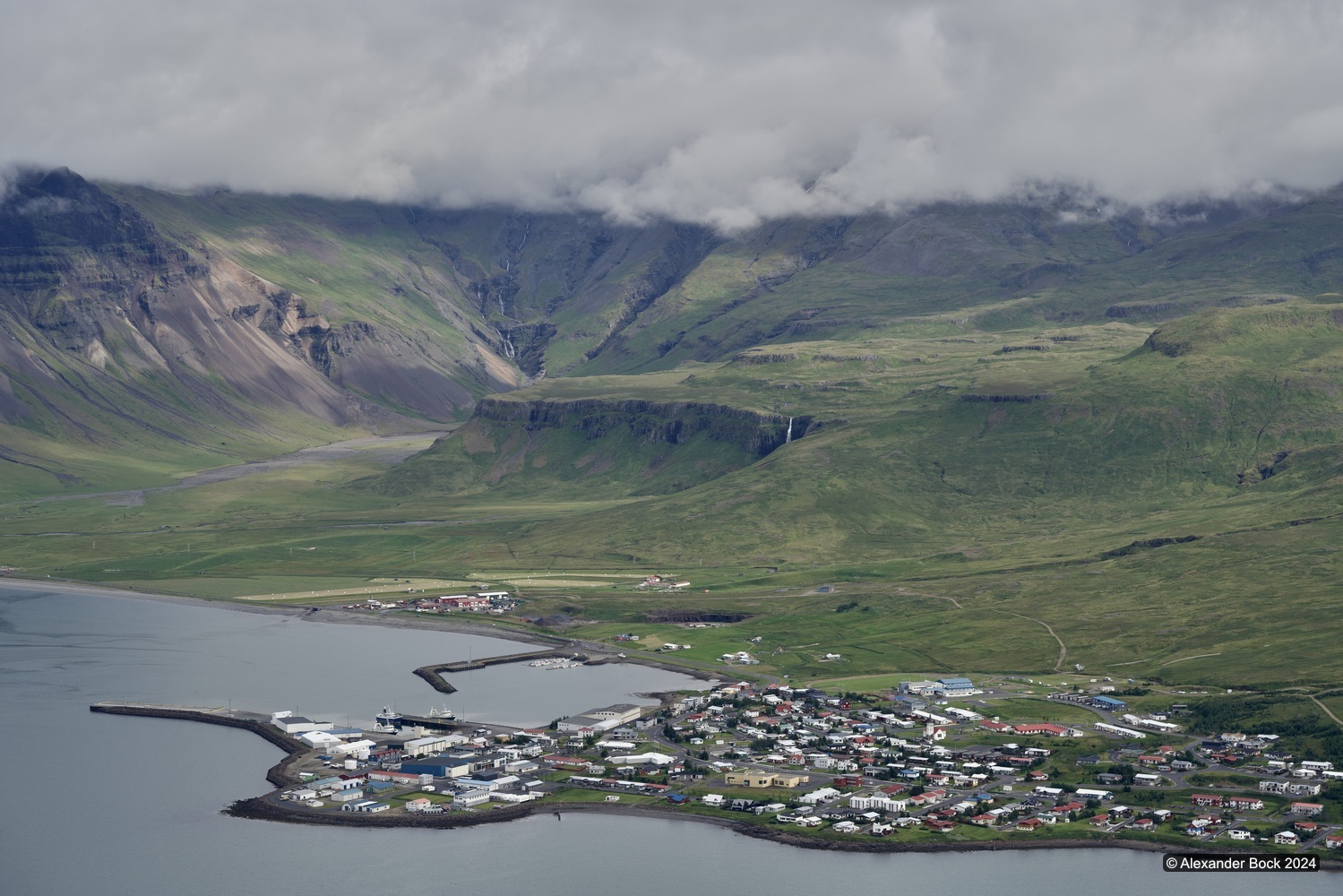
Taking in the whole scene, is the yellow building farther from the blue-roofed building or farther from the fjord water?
the blue-roofed building

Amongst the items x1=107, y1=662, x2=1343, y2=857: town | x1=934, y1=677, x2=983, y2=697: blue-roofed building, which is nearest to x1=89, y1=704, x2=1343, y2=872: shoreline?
x1=107, y1=662, x2=1343, y2=857: town

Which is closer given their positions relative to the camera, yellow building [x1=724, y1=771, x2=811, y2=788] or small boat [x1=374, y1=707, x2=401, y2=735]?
yellow building [x1=724, y1=771, x2=811, y2=788]

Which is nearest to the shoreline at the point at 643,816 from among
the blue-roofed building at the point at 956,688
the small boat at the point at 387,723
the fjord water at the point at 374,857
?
the fjord water at the point at 374,857

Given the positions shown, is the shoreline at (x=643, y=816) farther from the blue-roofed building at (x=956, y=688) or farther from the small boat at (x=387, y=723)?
the blue-roofed building at (x=956, y=688)

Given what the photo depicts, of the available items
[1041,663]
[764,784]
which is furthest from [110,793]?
[1041,663]

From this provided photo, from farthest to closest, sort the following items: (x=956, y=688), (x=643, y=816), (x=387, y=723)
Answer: (x=956, y=688) < (x=387, y=723) < (x=643, y=816)

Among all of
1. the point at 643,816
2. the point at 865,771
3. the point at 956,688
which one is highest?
the point at 956,688

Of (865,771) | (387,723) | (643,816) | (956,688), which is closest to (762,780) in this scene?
(865,771)

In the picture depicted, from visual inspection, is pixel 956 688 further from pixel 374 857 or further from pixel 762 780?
pixel 374 857

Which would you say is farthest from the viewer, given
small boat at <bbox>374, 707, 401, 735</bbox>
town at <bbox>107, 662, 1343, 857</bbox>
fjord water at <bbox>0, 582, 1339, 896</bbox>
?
small boat at <bbox>374, 707, 401, 735</bbox>
